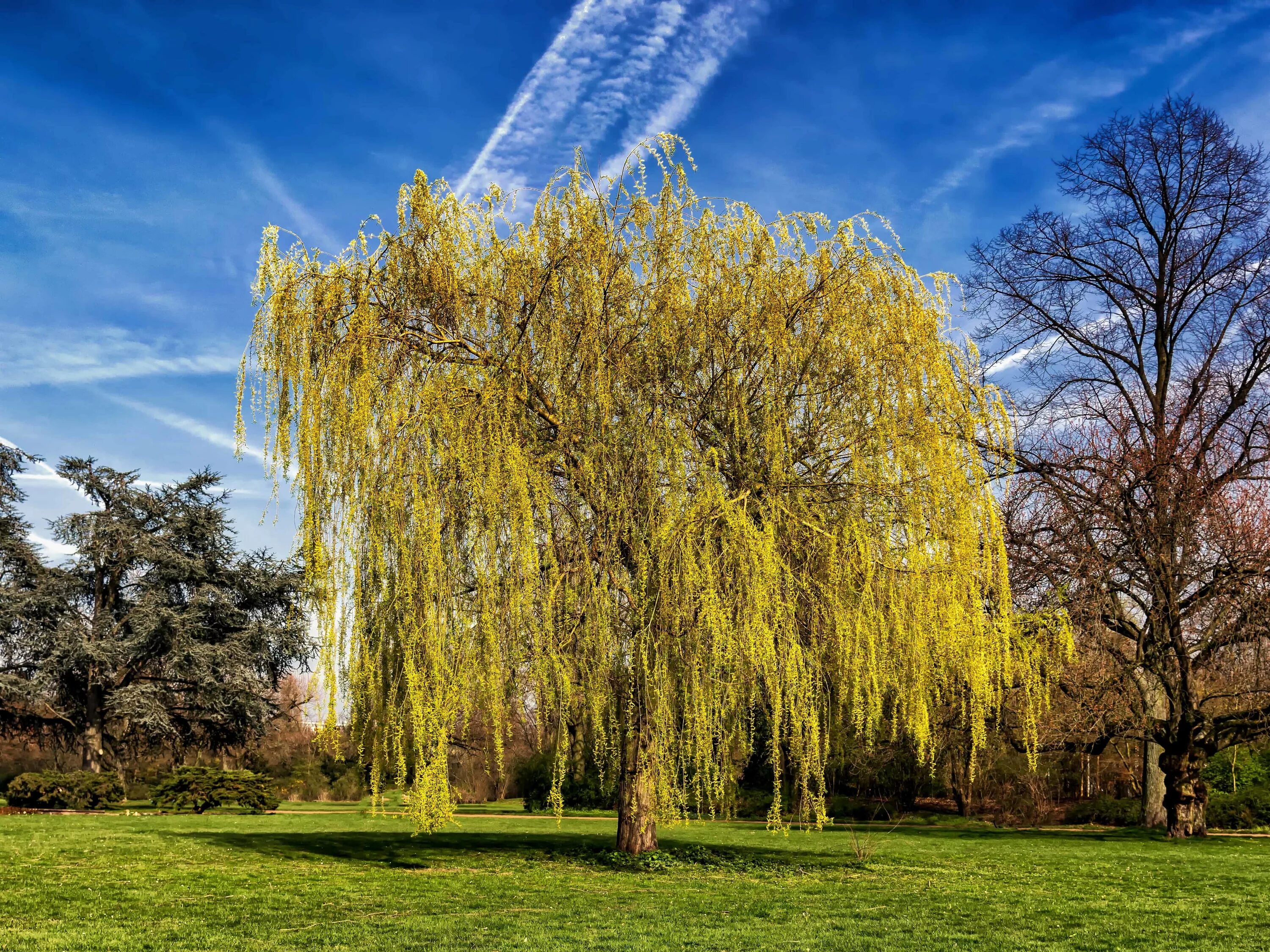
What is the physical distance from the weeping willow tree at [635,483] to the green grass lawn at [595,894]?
100 centimetres

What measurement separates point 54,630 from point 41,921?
19.9 m

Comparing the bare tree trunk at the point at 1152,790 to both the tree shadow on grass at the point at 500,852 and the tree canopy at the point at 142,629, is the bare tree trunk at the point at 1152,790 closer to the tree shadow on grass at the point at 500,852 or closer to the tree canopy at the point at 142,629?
the tree shadow on grass at the point at 500,852

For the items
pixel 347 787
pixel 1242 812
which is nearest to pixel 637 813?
pixel 1242 812

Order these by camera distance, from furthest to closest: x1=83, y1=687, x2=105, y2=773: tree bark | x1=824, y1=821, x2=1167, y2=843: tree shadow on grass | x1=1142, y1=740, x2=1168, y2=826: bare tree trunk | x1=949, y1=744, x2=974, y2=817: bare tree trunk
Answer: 1. x1=83, y1=687, x2=105, y2=773: tree bark
2. x1=949, y1=744, x2=974, y2=817: bare tree trunk
3. x1=1142, y1=740, x2=1168, y2=826: bare tree trunk
4. x1=824, y1=821, x2=1167, y2=843: tree shadow on grass

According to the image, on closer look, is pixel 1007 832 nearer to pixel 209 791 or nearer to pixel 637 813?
pixel 637 813

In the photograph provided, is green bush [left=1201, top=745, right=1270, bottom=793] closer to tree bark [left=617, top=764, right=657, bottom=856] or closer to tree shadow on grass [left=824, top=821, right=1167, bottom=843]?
tree shadow on grass [left=824, top=821, right=1167, bottom=843]

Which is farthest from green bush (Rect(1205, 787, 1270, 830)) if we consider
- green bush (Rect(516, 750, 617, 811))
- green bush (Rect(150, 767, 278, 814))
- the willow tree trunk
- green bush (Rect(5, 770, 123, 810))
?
green bush (Rect(5, 770, 123, 810))

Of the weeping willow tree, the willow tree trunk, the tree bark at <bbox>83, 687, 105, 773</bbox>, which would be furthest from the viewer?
the tree bark at <bbox>83, 687, 105, 773</bbox>

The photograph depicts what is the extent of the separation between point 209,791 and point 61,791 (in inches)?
130

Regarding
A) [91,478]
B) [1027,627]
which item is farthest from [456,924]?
[91,478]

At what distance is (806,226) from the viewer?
10344 mm

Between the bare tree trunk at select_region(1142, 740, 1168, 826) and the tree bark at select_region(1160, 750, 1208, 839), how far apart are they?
7.18 feet

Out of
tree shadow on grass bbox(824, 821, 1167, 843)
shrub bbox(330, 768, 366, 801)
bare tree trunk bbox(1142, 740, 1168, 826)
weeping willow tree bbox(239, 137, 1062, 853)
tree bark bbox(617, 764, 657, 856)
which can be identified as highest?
weeping willow tree bbox(239, 137, 1062, 853)

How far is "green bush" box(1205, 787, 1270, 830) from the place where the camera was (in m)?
20.0
